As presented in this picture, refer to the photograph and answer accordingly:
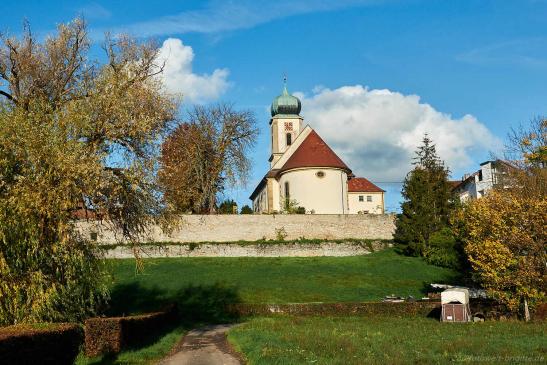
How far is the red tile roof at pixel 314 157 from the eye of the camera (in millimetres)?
64812

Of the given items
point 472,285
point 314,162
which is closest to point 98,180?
point 472,285

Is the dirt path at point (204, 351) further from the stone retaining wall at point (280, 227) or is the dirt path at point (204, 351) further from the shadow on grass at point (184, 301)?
the stone retaining wall at point (280, 227)

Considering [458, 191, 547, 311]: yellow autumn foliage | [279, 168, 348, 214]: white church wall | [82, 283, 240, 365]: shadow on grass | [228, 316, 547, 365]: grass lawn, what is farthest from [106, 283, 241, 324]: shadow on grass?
[279, 168, 348, 214]: white church wall

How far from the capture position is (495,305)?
3453cm

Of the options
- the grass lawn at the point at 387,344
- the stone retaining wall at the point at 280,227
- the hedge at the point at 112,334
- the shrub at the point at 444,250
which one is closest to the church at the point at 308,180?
the stone retaining wall at the point at 280,227

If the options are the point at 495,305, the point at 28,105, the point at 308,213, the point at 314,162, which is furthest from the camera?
the point at 314,162

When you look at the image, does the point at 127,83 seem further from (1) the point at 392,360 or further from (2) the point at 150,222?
(1) the point at 392,360

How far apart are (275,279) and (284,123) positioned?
39333mm

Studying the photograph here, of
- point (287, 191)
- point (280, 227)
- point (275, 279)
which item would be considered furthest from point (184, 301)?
point (287, 191)

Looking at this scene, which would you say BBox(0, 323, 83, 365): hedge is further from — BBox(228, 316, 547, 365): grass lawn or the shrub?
the shrub

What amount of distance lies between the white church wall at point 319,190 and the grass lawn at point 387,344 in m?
36.5

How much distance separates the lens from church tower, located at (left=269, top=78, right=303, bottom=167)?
80812mm

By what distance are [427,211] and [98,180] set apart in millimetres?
39259

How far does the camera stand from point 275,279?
4500 centimetres
